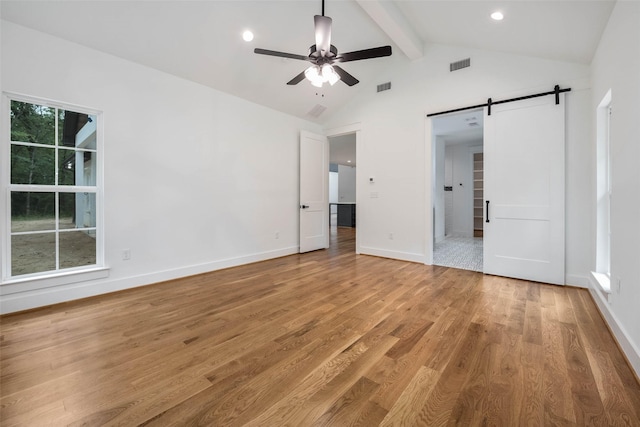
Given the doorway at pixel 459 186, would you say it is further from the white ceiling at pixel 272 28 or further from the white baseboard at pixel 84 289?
the white baseboard at pixel 84 289

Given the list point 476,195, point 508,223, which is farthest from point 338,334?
point 476,195

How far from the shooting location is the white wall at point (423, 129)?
3398 millimetres

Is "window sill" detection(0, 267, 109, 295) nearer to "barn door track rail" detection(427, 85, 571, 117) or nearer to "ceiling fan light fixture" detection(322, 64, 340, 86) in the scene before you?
"ceiling fan light fixture" detection(322, 64, 340, 86)

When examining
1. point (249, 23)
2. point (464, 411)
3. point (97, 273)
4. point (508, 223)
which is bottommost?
point (464, 411)

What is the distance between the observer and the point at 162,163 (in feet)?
12.0

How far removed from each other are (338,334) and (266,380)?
0.74 metres

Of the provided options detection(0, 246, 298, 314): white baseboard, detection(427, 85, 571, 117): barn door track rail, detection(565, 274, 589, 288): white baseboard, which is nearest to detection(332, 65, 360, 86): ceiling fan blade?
detection(427, 85, 571, 117): barn door track rail

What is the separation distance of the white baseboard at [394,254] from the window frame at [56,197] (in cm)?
404

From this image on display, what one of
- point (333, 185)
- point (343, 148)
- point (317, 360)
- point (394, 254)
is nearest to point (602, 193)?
point (394, 254)

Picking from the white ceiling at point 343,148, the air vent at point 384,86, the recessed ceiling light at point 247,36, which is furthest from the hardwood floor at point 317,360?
the white ceiling at point 343,148

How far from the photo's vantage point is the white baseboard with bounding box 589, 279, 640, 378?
173 cm

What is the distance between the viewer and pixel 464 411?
142 centimetres

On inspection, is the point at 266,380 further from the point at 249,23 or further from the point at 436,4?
the point at 436,4

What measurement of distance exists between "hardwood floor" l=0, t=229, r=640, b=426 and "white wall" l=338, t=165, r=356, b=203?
9582mm
